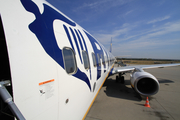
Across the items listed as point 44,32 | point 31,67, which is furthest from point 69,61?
point 31,67

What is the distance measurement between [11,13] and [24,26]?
7.3 inches

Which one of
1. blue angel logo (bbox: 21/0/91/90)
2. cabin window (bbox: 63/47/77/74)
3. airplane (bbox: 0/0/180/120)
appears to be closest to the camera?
airplane (bbox: 0/0/180/120)

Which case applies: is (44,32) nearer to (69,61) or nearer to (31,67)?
(31,67)

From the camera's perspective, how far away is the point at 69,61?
7.30 ft

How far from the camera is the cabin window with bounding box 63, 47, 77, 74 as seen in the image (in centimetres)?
209

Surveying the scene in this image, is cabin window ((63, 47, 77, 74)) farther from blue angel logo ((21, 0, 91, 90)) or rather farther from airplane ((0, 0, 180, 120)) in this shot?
blue angel logo ((21, 0, 91, 90))

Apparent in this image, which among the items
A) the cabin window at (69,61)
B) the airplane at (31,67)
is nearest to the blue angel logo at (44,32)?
the airplane at (31,67)

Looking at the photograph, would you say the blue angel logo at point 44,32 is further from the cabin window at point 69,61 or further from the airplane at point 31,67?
the cabin window at point 69,61

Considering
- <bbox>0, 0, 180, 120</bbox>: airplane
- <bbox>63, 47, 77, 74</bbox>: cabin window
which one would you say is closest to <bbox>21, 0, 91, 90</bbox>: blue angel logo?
<bbox>0, 0, 180, 120</bbox>: airplane

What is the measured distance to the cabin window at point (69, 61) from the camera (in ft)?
6.86

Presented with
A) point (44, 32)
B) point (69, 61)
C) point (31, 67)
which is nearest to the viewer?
point (31, 67)

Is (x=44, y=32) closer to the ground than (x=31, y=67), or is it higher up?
Answer: higher up

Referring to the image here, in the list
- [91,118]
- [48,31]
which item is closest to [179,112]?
[91,118]

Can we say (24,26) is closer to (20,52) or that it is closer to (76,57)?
(20,52)
